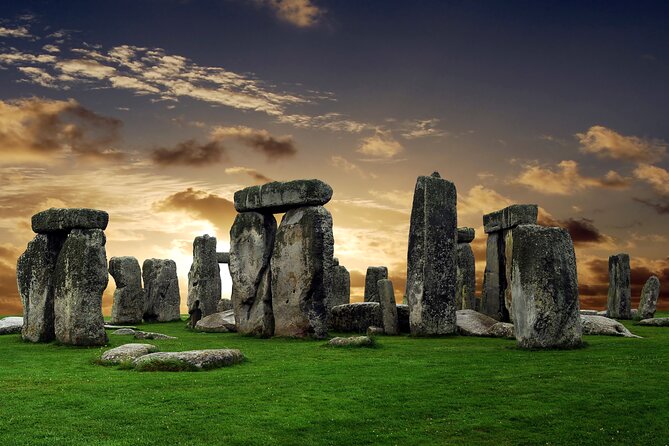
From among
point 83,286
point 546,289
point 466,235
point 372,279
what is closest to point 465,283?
point 466,235

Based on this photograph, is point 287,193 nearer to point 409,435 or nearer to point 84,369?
point 84,369

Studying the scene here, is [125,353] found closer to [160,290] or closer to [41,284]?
[41,284]

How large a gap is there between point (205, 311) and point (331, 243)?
11.0m

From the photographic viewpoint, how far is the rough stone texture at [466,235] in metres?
33.3

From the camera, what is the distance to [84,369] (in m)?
13.9

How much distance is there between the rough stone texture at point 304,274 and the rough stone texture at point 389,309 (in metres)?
2.17

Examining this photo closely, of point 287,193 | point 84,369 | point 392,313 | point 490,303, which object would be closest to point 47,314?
point 84,369

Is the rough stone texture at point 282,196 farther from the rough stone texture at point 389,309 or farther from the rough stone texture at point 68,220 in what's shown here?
the rough stone texture at point 68,220

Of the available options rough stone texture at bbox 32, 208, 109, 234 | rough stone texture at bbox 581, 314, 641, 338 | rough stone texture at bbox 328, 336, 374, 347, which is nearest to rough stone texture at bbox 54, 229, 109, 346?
rough stone texture at bbox 32, 208, 109, 234

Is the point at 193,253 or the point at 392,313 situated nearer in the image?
the point at 392,313

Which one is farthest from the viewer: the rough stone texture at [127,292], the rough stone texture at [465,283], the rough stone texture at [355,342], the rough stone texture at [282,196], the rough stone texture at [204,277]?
the rough stone texture at [465,283]

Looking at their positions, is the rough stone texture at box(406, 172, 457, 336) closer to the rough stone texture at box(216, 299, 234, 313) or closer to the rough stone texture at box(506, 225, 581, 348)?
the rough stone texture at box(506, 225, 581, 348)

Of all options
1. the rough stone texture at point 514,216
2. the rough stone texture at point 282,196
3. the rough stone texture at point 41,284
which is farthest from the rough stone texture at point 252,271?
the rough stone texture at point 514,216

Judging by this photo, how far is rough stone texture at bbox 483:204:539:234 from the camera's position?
25859mm
